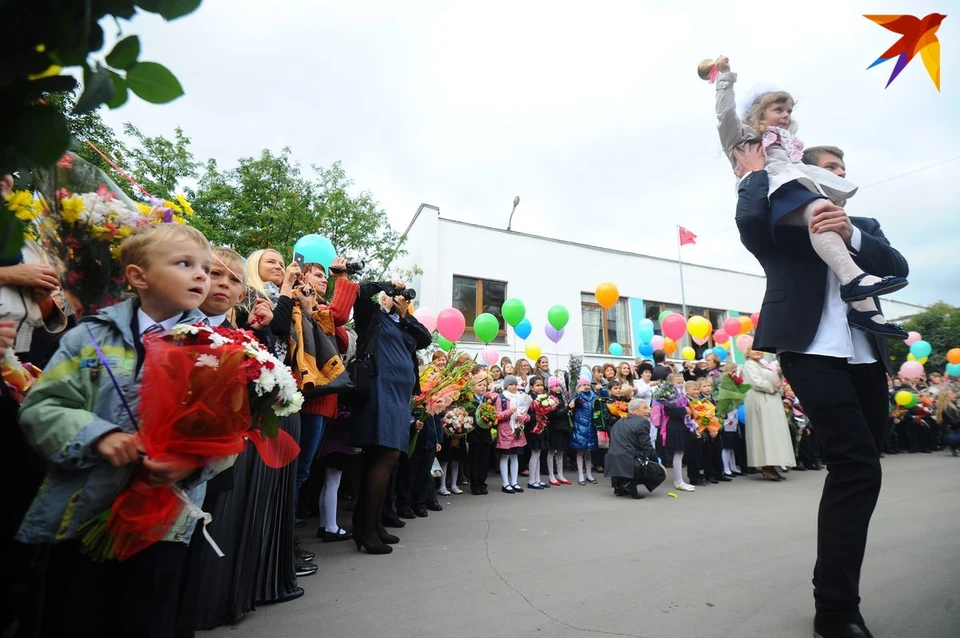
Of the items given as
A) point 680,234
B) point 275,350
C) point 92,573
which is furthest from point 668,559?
point 680,234

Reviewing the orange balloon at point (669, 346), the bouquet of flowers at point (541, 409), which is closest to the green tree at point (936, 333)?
the orange balloon at point (669, 346)

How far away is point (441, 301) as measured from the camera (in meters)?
14.6

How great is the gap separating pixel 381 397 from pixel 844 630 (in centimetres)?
280

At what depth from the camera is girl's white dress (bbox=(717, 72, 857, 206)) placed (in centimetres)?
225

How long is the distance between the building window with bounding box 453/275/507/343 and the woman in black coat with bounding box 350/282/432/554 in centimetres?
1089

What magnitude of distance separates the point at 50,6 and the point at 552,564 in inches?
136

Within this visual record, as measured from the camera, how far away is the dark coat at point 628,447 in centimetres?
648

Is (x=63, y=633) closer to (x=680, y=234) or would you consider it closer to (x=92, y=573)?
Answer: (x=92, y=573)

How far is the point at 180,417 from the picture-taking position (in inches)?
51.7

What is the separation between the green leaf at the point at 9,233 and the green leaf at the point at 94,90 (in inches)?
10.0

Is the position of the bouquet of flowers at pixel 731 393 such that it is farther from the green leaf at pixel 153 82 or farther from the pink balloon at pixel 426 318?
the green leaf at pixel 153 82

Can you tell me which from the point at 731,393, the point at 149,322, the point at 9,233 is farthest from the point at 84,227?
the point at 731,393

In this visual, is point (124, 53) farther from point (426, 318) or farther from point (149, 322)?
point (426, 318)

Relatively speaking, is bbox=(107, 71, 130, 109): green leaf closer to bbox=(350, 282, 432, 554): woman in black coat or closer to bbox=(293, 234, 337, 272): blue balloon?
bbox=(350, 282, 432, 554): woman in black coat
